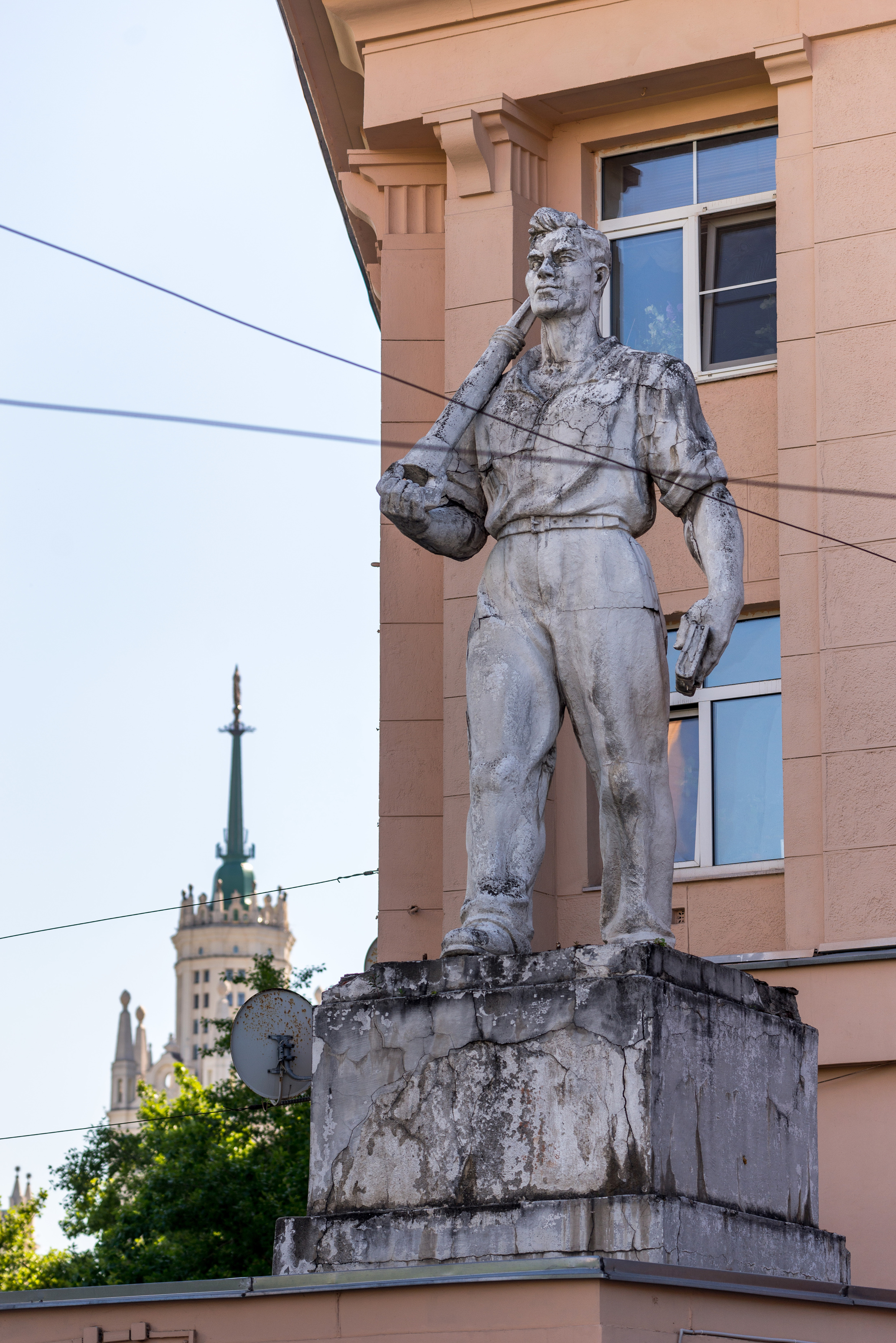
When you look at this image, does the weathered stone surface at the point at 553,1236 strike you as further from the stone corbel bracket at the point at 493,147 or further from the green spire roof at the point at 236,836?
the green spire roof at the point at 236,836

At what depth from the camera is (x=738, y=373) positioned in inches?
519

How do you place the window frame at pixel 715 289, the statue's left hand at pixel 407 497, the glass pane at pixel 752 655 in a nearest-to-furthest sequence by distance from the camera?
the statue's left hand at pixel 407 497 → the glass pane at pixel 752 655 → the window frame at pixel 715 289

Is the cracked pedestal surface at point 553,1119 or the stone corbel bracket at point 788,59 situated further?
the stone corbel bracket at point 788,59

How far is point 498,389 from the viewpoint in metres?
8.25

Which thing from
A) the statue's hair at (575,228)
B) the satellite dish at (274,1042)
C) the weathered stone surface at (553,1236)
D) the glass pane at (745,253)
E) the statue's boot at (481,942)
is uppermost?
the glass pane at (745,253)

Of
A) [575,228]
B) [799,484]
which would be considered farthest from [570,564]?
[799,484]

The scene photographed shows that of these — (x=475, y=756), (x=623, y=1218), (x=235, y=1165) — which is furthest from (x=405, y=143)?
(x=235, y=1165)

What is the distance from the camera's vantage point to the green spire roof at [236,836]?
532ft

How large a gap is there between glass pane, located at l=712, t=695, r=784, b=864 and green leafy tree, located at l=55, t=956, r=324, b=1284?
1317 cm

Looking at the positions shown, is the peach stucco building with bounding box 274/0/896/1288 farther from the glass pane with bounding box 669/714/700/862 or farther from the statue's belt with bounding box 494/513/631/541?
the statue's belt with bounding box 494/513/631/541

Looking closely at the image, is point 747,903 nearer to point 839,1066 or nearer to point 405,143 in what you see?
point 839,1066

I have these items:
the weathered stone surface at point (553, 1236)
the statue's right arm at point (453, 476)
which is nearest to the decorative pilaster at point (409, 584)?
the statue's right arm at point (453, 476)

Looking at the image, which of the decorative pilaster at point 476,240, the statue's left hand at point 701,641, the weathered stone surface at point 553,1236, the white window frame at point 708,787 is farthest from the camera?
the decorative pilaster at point 476,240

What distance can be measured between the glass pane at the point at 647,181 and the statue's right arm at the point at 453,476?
592cm
